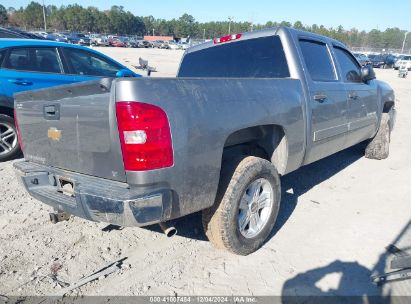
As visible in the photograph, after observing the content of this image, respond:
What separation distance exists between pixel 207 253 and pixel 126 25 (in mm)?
126287

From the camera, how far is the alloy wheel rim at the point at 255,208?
2996 mm

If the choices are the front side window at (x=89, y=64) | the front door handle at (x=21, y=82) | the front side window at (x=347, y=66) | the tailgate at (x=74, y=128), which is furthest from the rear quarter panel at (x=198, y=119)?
the front side window at (x=89, y=64)

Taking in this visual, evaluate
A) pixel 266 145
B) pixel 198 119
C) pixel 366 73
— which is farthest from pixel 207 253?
pixel 366 73

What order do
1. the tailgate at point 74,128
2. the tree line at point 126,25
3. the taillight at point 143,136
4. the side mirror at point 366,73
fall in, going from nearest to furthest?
the taillight at point 143,136
the tailgate at point 74,128
the side mirror at point 366,73
the tree line at point 126,25

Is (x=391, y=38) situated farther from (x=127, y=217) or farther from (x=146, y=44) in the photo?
(x=127, y=217)

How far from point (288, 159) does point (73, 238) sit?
7.35 feet

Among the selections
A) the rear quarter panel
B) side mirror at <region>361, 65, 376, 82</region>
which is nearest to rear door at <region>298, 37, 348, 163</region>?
side mirror at <region>361, 65, 376, 82</region>

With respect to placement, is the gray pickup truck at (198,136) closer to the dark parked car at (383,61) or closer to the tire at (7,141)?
the tire at (7,141)

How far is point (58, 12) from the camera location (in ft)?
353

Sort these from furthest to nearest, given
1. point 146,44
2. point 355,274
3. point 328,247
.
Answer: point 146,44 < point 328,247 < point 355,274

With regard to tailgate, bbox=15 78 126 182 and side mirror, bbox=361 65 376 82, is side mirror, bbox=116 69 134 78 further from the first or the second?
side mirror, bbox=361 65 376 82

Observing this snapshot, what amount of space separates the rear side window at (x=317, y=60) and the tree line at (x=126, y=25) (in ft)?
315

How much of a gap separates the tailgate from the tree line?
97.8m

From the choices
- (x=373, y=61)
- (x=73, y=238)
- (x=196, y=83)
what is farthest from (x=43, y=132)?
(x=373, y=61)
